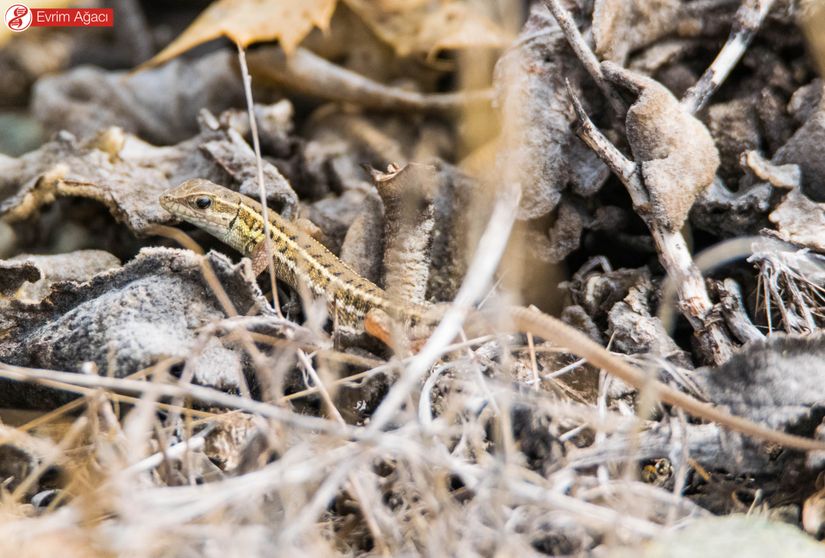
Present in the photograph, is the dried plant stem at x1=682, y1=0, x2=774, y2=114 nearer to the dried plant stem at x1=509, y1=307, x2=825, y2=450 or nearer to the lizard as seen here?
the lizard

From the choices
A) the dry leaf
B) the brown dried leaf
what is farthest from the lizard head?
the brown dried leaf

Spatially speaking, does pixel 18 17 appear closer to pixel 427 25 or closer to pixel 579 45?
pixel 427 25

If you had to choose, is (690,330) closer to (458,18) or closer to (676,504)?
(676,504)

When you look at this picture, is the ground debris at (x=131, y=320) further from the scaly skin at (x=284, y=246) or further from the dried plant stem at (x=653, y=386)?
the dried plant stem at (x=653, y=386)

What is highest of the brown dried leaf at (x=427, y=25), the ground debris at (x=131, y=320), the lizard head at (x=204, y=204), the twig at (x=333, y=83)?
the brown dried leaf at (x=427, y=25)

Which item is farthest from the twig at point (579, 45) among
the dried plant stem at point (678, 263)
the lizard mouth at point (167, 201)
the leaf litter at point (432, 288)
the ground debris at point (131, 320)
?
the lizard mouth at point (167, 201)

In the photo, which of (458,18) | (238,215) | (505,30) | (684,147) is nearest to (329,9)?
(458,18)
